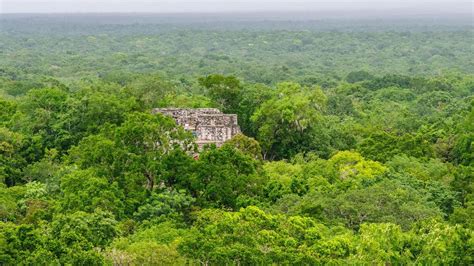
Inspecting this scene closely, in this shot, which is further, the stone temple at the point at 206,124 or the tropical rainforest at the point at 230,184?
the stone temple at the point at 206,124

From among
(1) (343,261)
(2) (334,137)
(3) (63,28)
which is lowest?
(3) (63,28)

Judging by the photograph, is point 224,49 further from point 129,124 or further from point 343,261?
point 343,261

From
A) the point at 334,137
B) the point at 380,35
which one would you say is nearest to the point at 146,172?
the point at 334,137

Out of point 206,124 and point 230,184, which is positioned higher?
point 230,184

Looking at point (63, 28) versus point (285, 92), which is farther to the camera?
point (63, 28)

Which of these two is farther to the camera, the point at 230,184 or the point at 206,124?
the point at 206,124

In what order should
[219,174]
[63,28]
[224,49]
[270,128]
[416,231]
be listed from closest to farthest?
[416,231] < [219,174] < [270,128] < [224,49] < [63,28]

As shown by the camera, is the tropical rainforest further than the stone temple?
No

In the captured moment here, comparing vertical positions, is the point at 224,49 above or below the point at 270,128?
below
